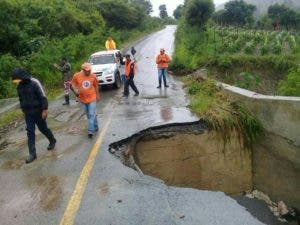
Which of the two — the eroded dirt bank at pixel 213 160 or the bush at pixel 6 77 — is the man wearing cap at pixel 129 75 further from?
the eroded dirt bank at pixel 213 160

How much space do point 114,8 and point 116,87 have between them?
36417mm

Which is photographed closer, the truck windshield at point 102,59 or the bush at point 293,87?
the bush at point 293,87

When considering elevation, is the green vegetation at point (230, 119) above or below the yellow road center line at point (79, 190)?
below

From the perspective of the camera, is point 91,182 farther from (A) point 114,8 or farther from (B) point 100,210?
(A) point 114,8

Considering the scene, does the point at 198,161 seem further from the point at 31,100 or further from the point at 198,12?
the point at 198,12

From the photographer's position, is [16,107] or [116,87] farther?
[116,87]

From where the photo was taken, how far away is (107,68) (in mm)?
19266

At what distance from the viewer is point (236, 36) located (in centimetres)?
4094

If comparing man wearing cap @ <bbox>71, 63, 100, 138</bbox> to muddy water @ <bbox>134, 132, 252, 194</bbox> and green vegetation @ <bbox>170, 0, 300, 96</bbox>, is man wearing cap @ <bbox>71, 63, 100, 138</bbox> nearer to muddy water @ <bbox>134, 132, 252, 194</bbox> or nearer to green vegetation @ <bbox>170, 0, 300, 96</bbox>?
muddy water @ <bbox>134, 132, 252, 194</bbox>

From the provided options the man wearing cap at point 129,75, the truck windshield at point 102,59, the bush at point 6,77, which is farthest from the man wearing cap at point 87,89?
the truck windshield at point 102,59

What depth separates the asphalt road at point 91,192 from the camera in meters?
6.50

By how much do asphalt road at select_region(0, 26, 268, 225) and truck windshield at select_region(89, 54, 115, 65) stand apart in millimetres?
8608

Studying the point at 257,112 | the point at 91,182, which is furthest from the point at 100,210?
the point at 257,112

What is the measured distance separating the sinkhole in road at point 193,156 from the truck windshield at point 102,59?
9298 millimetres
